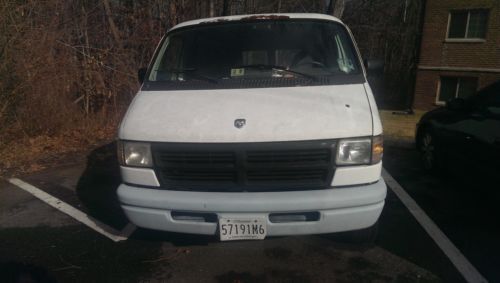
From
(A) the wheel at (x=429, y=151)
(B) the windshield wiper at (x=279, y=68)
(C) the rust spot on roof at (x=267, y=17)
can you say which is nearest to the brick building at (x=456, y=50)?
(A) the wheel at (x=429, y=151)

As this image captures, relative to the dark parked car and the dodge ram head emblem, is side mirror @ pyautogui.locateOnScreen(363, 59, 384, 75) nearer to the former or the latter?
the dark parked car

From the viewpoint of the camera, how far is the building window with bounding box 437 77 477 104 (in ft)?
47.1

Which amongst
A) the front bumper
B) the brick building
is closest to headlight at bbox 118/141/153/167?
the front bumper

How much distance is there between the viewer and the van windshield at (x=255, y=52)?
3482mm

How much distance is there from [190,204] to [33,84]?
579 centimetres

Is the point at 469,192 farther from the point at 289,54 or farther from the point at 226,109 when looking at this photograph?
A: the point at 226,109

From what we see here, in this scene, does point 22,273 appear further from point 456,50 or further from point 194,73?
point 456,50

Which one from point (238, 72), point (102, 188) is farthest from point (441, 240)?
point (102, 188)

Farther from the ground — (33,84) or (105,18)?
(105,18)

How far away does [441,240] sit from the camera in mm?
3502

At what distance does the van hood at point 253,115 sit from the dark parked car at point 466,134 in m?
1.71

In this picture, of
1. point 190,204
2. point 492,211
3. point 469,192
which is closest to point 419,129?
point 469,192

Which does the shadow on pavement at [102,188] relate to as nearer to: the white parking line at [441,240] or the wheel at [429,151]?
the white parking line at [441,240]

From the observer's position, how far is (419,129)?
5.73 m
